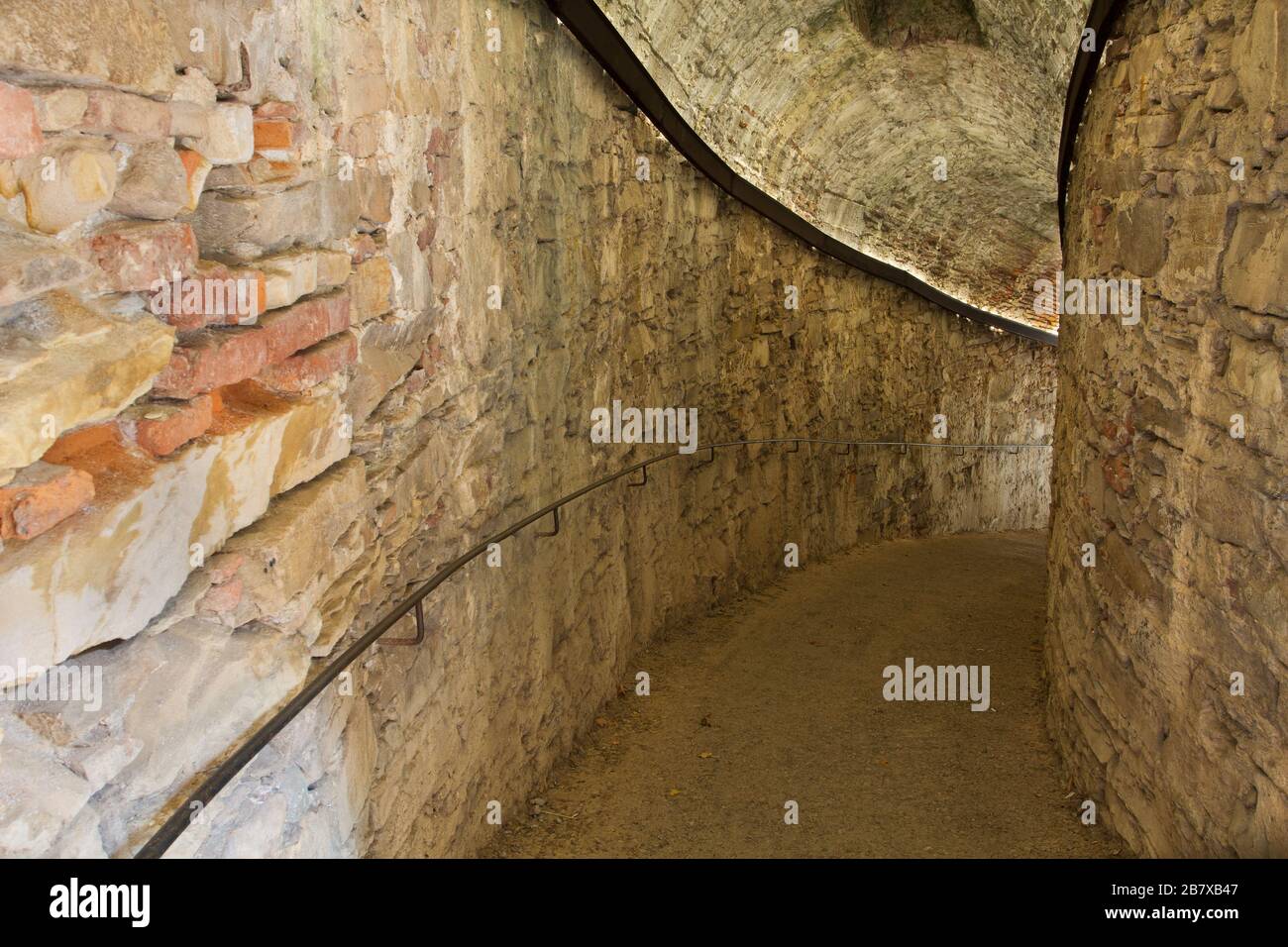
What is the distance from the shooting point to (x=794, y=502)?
7.14 meters

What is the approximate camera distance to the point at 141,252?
5.55 ft

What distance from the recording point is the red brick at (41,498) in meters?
1.41

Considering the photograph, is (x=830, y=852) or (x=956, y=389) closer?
(x=830, y=852)

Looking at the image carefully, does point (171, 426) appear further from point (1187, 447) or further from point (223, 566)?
point (1187, 447)

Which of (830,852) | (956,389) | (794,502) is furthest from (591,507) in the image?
(956,389)

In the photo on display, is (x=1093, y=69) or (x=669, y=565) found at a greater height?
(x=1093, y=69)

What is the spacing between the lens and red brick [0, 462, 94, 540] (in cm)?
141

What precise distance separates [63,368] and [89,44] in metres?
0.47

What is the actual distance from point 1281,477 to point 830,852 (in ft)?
6.46

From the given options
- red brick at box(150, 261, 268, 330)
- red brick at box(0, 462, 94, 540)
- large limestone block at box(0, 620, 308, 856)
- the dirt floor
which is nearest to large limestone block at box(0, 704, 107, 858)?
large limestone block at box(0, 620, 308, 856)

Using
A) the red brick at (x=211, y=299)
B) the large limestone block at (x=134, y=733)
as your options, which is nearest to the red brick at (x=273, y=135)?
the red brick at (x=211, y=299)

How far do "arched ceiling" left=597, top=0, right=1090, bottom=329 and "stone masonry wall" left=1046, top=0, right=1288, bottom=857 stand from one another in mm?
1613

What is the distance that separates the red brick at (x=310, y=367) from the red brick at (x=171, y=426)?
→ 0.26 meters

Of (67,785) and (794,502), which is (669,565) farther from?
(67,785)
